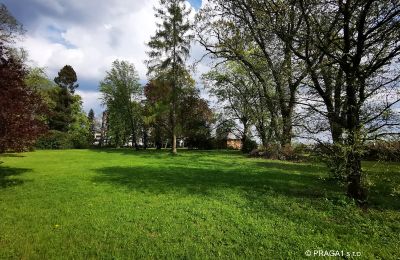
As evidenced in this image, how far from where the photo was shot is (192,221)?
23.7 ft

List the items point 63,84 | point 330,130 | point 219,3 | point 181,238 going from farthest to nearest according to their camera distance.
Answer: point 63,84, point 219,3, point 330,130, point 181,238

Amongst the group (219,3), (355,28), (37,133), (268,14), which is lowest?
(37,133)

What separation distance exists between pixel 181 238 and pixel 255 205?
3112 mm

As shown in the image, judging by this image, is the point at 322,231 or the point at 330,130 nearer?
the point at 322,231

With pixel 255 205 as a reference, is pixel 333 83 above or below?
above

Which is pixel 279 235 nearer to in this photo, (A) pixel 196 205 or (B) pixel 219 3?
(A) pixel 196 205

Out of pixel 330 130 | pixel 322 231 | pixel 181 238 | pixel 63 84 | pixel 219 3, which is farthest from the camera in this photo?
pixel 63 84

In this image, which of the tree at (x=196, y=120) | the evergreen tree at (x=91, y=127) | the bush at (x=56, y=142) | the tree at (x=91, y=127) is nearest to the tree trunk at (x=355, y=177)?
the tree at (x=196, y=120)

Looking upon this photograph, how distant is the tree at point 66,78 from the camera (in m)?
56.9

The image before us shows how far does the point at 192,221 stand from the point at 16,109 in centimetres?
865

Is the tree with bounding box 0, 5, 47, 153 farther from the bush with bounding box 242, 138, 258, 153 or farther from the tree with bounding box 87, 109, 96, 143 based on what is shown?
the tree with bounding box 87, 109, 96, 143

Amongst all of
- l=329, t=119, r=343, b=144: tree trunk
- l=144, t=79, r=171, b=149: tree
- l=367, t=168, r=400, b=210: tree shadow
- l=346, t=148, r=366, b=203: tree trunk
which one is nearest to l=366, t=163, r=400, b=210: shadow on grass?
l=367, t=168, r=400, b=210: tree shadow

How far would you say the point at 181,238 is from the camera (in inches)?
244

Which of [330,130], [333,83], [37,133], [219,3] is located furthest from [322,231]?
[219,3]
